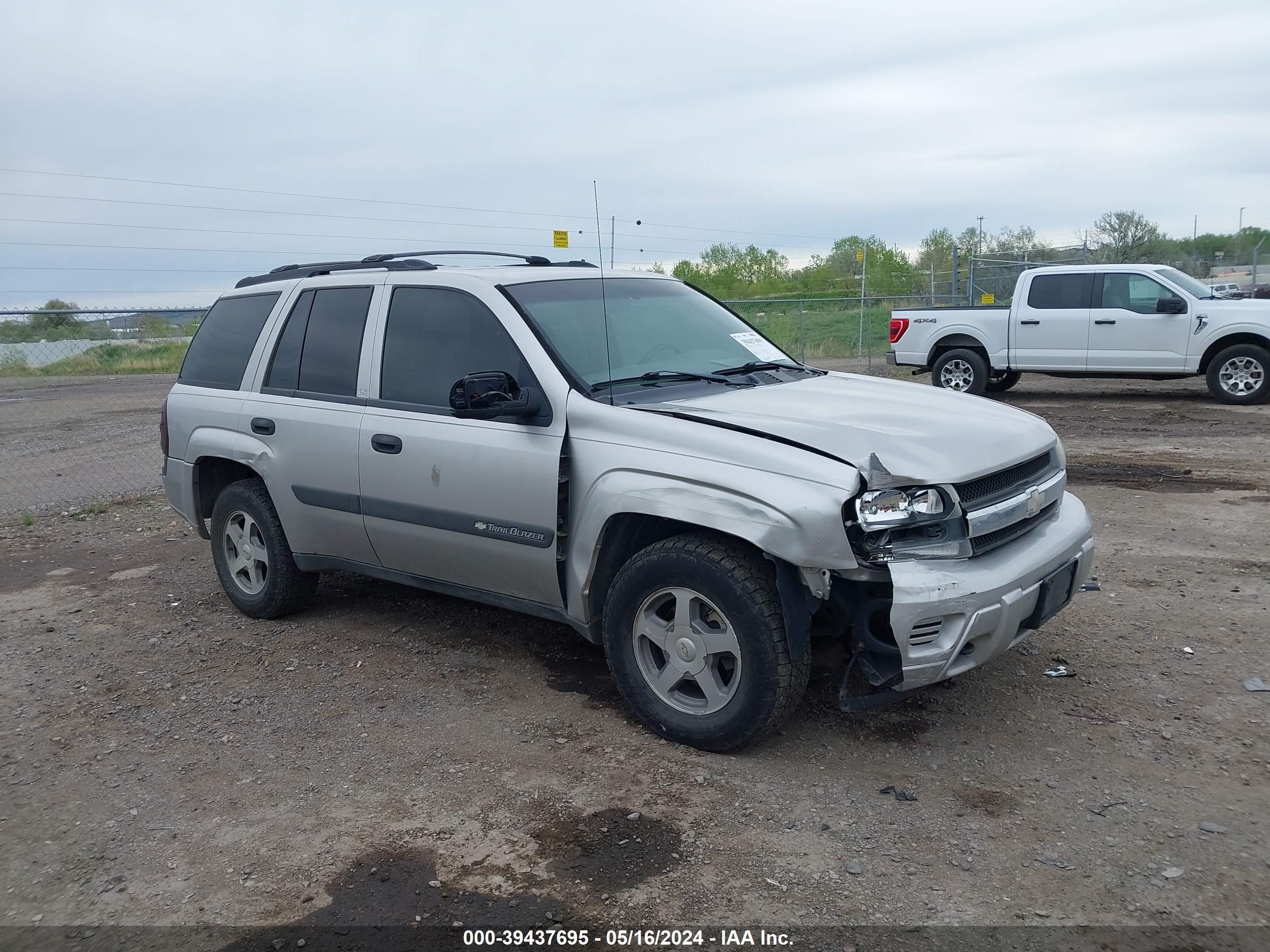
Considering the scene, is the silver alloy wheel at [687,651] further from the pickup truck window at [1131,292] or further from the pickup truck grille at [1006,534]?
the pickup truck window at [1131,292]

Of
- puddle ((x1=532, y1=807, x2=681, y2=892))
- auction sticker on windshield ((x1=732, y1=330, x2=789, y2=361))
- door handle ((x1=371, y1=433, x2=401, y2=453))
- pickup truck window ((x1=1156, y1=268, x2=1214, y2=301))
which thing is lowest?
puddle ((x1=532, y1=807, x2=681, y2=892))

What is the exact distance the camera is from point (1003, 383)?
51.8ft

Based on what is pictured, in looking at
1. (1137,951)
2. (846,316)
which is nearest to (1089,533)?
(1137,951)

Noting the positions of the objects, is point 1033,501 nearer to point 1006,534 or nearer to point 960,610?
point 1006,534

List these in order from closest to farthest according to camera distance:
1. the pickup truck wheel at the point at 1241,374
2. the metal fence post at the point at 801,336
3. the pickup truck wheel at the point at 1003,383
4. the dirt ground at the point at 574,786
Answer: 1. the dirt ground at the point at 574,786
2. the pickup truck wheel at the point at 1241,374
3. the pickup truck wheel at the point at 1003,383
4. the metal fence post at the point at 801,336

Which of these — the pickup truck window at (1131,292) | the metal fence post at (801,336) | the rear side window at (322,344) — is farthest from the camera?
the metal fence post at (801,336)

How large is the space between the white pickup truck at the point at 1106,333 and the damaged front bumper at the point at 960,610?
11044mm

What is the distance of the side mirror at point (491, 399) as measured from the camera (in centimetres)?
423

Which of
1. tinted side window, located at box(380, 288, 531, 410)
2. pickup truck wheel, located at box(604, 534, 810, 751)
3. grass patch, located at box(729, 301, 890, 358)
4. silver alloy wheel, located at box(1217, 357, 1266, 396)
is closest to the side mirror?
tinted side window, located at box(380, 288, 531, 410)

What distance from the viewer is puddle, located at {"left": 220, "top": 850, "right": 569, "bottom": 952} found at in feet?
9.84

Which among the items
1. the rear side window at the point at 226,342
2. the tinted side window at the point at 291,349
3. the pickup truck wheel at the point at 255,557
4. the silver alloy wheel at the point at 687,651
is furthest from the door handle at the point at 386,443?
the silver alloy wheel at the point at 687,651

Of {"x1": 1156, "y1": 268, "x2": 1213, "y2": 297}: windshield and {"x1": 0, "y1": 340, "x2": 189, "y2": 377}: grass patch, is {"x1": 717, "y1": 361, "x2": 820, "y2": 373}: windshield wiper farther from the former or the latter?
{"x1": 0, "y1": 340, "x2": 189, "y2": 377}: grass patch

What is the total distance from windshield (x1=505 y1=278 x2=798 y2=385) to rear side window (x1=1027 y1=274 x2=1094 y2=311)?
10132mm

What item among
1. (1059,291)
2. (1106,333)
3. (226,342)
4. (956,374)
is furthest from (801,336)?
(226,342)
